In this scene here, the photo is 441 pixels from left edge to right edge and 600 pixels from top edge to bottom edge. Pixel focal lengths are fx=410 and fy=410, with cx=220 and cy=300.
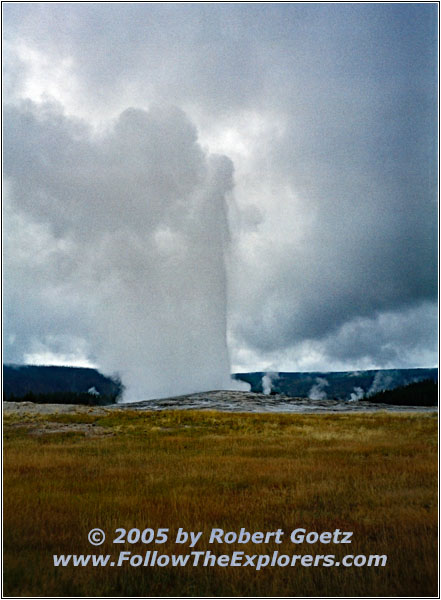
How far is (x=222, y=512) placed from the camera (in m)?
9.66

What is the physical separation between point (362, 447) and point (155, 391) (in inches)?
4814

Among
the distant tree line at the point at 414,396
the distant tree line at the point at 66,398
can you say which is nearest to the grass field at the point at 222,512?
the distant tree line at the point at 414,396

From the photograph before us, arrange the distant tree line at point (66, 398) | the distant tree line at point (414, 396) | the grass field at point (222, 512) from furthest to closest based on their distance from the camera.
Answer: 1. the distant tree line at point (66, 398)
2. the distant tree line at point (414, 396)
3. the grass field at point (222, 512)

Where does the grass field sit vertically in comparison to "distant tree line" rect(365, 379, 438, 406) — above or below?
above

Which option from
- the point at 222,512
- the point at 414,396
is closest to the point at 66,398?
the point at 414,396

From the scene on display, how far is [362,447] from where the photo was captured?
72.6 feet

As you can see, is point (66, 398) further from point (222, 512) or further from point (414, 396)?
point (222, 512)

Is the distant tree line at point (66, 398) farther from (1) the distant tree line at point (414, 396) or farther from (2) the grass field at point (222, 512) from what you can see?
(2) the grass field at point (222, 512)

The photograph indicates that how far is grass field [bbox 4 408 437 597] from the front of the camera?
246 inches

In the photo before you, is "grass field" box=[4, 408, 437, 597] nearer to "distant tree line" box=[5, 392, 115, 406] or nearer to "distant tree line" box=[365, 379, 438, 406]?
"distant tree line" box=[365, 379, 438, 406]

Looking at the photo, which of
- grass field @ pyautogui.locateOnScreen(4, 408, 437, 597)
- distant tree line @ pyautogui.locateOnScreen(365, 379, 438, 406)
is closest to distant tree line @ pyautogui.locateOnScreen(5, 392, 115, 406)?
distant tree line @ pyautogui.locateOnScreen(365, 379, 438, 406)

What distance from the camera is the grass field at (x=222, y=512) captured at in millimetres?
6258

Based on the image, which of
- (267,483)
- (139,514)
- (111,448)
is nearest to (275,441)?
(111,448)

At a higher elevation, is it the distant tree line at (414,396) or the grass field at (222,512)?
the grass field at (222,512)
